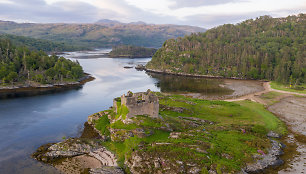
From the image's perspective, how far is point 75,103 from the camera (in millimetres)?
87062

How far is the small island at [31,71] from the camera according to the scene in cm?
10656

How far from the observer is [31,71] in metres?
118

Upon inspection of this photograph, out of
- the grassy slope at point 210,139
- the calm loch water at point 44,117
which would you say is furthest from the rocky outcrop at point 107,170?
the calm loch water at point 44,117

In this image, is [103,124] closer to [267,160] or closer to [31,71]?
[267,160]

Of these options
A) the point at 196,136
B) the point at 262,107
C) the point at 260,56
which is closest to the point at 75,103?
the point at 196,136

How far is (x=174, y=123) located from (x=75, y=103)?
170ft

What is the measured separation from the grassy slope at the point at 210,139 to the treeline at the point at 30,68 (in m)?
83.2

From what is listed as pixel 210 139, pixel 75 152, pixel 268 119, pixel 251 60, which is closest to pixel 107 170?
pixel 75 152

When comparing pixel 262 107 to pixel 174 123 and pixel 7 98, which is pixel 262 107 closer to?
pixel 174 123

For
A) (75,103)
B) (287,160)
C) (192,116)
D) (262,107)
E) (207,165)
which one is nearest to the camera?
(207,165)

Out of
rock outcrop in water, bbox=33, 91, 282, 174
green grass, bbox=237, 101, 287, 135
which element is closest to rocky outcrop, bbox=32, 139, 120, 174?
rock outcrop in water, bbox=33, 91, 282, 174

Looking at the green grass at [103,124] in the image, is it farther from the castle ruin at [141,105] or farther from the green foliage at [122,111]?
the castle ruin at [141,105]

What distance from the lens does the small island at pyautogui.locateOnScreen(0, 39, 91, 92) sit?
106562mm

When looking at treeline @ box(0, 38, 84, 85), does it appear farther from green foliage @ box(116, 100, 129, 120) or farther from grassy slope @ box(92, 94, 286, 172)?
grassy slope @ box(92, 94, 286, 172)
